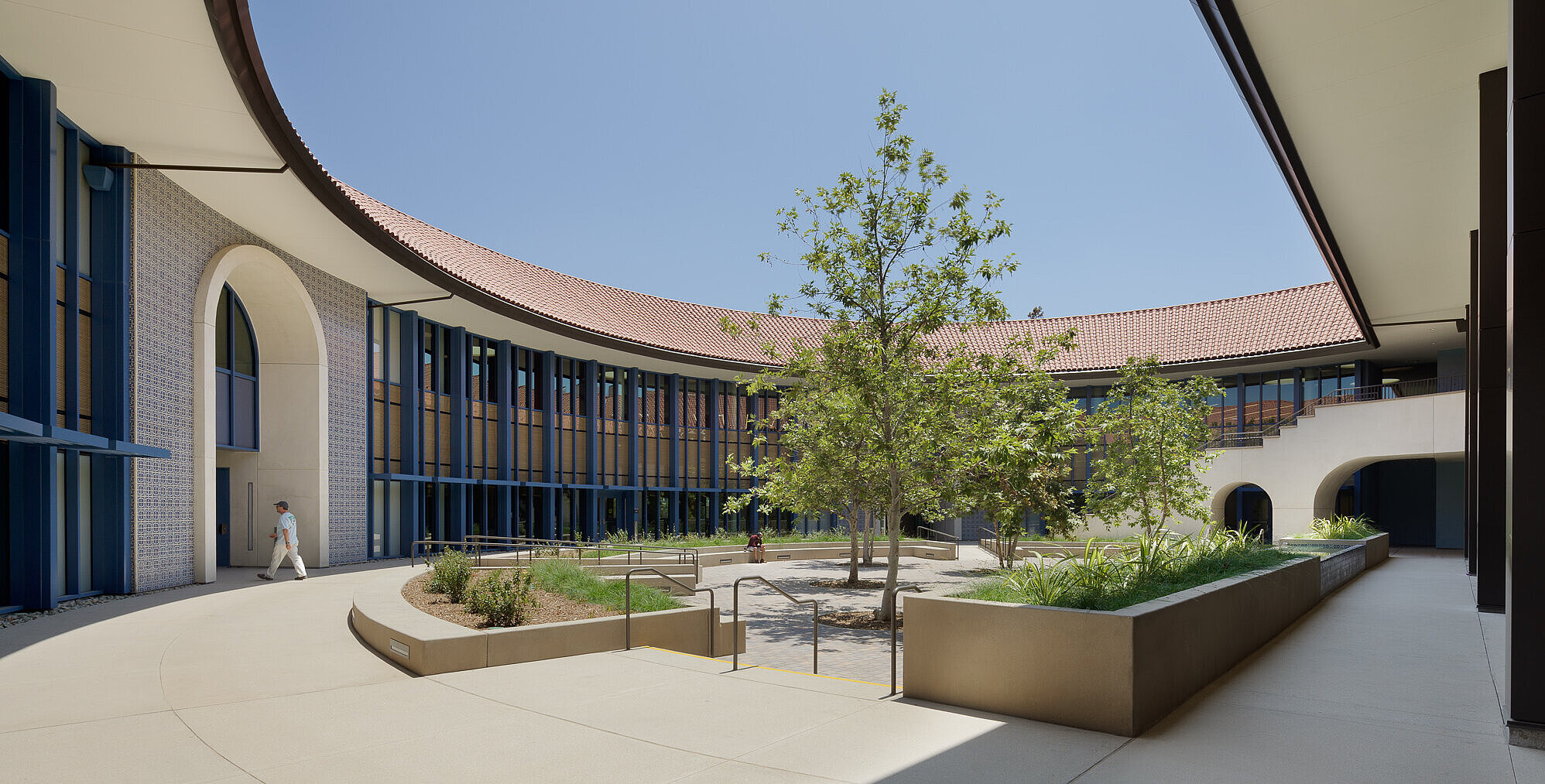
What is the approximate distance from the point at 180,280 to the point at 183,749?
42.4ft

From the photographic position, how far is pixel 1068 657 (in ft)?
20.2

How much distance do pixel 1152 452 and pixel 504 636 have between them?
1901cm

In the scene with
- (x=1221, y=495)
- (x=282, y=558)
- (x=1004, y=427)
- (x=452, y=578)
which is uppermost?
(x=1004, y=427)

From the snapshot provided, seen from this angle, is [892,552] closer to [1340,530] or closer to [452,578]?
[452,578]

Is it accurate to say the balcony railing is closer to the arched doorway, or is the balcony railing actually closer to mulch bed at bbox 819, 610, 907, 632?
mulch bed at bbox 819, 610, 907, 632

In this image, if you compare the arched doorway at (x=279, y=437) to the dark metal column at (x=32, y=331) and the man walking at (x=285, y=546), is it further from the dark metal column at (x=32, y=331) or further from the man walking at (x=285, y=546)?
the dark metal column at (x=32, y=331)

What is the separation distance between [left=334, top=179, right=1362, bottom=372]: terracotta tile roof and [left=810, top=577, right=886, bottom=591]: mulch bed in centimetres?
826

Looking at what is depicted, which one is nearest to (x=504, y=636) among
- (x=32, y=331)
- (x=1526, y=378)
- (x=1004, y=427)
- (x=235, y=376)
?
(x=1004, y=427)

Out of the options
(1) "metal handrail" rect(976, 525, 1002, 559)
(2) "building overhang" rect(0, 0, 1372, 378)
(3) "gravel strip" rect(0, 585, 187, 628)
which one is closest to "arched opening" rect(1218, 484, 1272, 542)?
(2) "building overhang" rect(0, 0, 1372, 378)

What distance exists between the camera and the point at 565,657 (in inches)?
361

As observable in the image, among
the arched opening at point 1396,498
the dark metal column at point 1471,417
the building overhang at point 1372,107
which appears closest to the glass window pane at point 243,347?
the building overhang at point 1372,107

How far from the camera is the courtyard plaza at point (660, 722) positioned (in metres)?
5.27

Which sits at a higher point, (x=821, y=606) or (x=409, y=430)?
(x=409, y=430)

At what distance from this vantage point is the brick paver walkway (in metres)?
12.2
